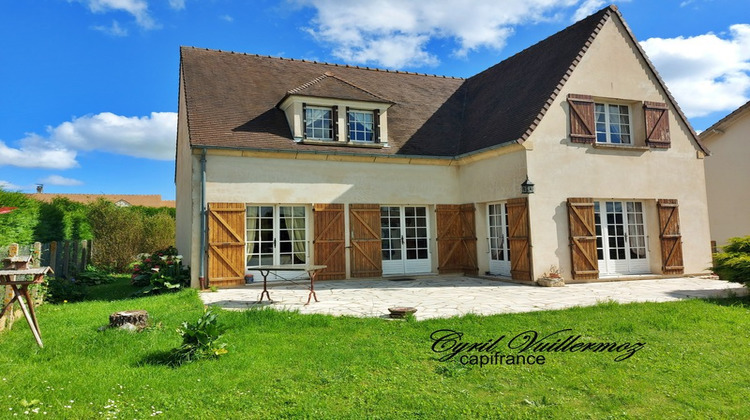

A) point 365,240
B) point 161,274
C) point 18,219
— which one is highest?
point 18,219

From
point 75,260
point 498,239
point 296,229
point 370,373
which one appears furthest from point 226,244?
point 370,373

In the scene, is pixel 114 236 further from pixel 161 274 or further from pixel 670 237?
pixel 670 237

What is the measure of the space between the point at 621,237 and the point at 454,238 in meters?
4.31

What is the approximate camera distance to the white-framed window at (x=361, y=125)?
13.2 meters

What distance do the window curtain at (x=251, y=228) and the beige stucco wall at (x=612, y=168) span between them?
6.73 meters

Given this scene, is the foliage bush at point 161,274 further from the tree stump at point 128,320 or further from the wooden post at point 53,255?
the tree stump at point 128,320

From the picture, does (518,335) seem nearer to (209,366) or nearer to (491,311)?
(491,311)

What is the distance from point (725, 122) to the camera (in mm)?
15711

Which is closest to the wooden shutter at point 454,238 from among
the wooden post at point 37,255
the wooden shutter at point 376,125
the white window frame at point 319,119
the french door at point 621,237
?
the wooden shutter at point 376,125

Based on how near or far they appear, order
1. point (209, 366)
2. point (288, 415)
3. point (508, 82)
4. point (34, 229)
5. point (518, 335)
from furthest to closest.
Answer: point (508, 82)
point (34, 229)
point (518, 335)
point (209, 366)
point (288, 415)

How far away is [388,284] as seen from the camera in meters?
11.5

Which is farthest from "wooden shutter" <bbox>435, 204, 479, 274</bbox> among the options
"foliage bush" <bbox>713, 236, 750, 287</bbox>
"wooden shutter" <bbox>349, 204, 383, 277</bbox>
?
"foliage bush" <bbox>713, 236, 750, 287</bbox>

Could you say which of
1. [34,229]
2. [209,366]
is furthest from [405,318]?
[34,229]

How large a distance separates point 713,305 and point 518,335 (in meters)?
4.26
